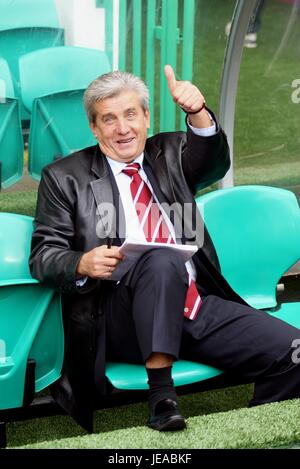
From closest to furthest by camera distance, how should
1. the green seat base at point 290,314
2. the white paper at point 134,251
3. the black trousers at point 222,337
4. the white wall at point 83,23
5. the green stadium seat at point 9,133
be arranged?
the white paper at point 134,251 → the black trousers at point 222,337 → the green seat base at point 290,314 → the green stadium seat at point 9,133 → the white wall at point 83,23

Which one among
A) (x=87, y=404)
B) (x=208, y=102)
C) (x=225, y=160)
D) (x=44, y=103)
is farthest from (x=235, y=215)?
(x=208, y=102)

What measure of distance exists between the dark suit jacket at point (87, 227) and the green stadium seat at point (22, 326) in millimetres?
46

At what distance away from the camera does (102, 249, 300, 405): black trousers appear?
332 cm

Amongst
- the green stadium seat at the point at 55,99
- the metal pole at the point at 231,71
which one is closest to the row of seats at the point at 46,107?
the green stadium seat at the point at 55,99

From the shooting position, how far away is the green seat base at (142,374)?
10.7 feet

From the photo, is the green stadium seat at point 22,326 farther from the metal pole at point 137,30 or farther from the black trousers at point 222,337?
the metal pole at point 137,30

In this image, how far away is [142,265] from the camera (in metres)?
3.27

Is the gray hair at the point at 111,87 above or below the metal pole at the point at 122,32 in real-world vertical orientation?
above

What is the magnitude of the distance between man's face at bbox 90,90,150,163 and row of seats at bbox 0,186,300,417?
0.36m

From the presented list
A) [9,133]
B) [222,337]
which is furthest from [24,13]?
[222,337]

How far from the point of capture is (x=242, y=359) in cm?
339

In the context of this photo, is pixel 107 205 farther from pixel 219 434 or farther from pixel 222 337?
pixel 219 434

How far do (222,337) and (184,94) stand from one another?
786 millimetres

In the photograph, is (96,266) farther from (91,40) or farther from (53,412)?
(91,40)
